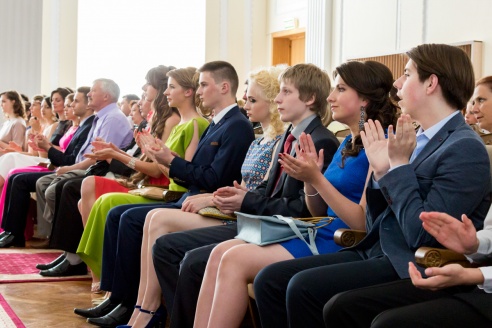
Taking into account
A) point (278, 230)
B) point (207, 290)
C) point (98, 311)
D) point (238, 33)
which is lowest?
point (98, 311)

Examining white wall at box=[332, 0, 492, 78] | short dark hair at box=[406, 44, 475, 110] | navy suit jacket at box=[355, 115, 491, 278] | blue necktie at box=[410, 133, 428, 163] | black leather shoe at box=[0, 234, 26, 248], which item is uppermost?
white wall at box=[332, 0, 492, 78]

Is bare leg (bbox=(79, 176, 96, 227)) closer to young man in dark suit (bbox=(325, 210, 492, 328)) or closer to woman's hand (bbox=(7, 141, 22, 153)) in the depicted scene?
young man in dark suit (bbox=(325, 210, 492, 328))

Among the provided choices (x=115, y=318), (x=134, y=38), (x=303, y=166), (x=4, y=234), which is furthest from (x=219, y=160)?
(x=134, y=38)

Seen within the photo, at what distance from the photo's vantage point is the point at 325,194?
2.45m

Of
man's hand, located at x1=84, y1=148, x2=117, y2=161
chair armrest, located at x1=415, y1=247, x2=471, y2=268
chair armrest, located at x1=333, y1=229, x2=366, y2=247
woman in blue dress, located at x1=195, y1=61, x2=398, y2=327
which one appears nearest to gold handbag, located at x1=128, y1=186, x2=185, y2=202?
man's hand, located at x1=84, y1=148, x2=117, y2=161

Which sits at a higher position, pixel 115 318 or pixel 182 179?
pixel 182 179

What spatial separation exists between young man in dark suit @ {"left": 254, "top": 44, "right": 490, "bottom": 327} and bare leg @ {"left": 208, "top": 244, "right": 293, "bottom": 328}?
0.17 metres

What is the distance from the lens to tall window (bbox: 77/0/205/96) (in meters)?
11.7

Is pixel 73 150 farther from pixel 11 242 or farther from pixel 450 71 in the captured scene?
pixel 450 71

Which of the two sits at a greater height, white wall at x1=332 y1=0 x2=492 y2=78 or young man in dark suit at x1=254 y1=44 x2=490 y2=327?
white wall at x1=332 y1=0 x2=492 y2=78

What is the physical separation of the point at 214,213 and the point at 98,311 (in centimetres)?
84

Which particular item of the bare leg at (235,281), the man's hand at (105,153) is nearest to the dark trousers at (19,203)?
the man's hand at (105,153)

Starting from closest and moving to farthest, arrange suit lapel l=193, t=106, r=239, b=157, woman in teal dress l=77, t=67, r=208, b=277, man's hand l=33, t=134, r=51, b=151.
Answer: suit lapel l=193, t=106, r=239, b=157 → woman in teal dress l=77, t=67, r=208, b=277 → man's hand l=33, t=134, r=51, b=151

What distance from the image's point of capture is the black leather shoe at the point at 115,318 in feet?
11.1
